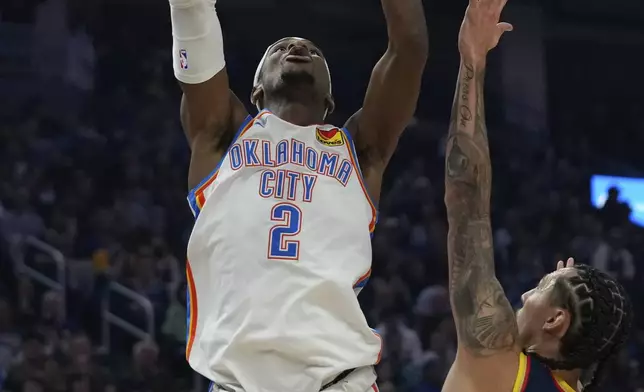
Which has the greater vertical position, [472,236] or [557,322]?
[472,236]

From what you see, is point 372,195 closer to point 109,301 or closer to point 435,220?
point 109,301

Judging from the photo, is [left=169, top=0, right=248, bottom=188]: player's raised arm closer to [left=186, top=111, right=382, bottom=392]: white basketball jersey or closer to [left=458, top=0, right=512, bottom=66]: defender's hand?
[left=186, top=111, right=382, bottom=392]: white basketball jersey

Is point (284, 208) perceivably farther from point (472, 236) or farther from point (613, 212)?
point (613, 212)

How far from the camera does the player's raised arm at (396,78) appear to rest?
3070 millimetres

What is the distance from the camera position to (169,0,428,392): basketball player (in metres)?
2.72

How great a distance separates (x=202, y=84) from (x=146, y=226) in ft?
17.3

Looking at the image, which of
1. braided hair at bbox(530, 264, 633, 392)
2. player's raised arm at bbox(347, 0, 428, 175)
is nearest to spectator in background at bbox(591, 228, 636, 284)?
player's raised arm at bbox(347, 0, 428, 175)

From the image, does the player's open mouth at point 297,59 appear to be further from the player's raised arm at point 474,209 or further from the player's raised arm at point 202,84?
the player's raised arm at point 474,209

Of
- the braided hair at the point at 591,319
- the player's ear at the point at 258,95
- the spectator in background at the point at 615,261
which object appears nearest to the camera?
the braided hair at the point at 591,319

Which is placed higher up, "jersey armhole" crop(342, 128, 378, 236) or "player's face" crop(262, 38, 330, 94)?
"player's face" crop(262, 38, 330, 94)

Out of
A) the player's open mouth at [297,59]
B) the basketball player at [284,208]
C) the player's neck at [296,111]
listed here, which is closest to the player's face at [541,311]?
the basketball player at [284,208]

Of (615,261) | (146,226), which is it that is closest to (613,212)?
(615,261)

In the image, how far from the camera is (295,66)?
3.13m

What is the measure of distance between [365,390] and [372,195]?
1.93 feet
